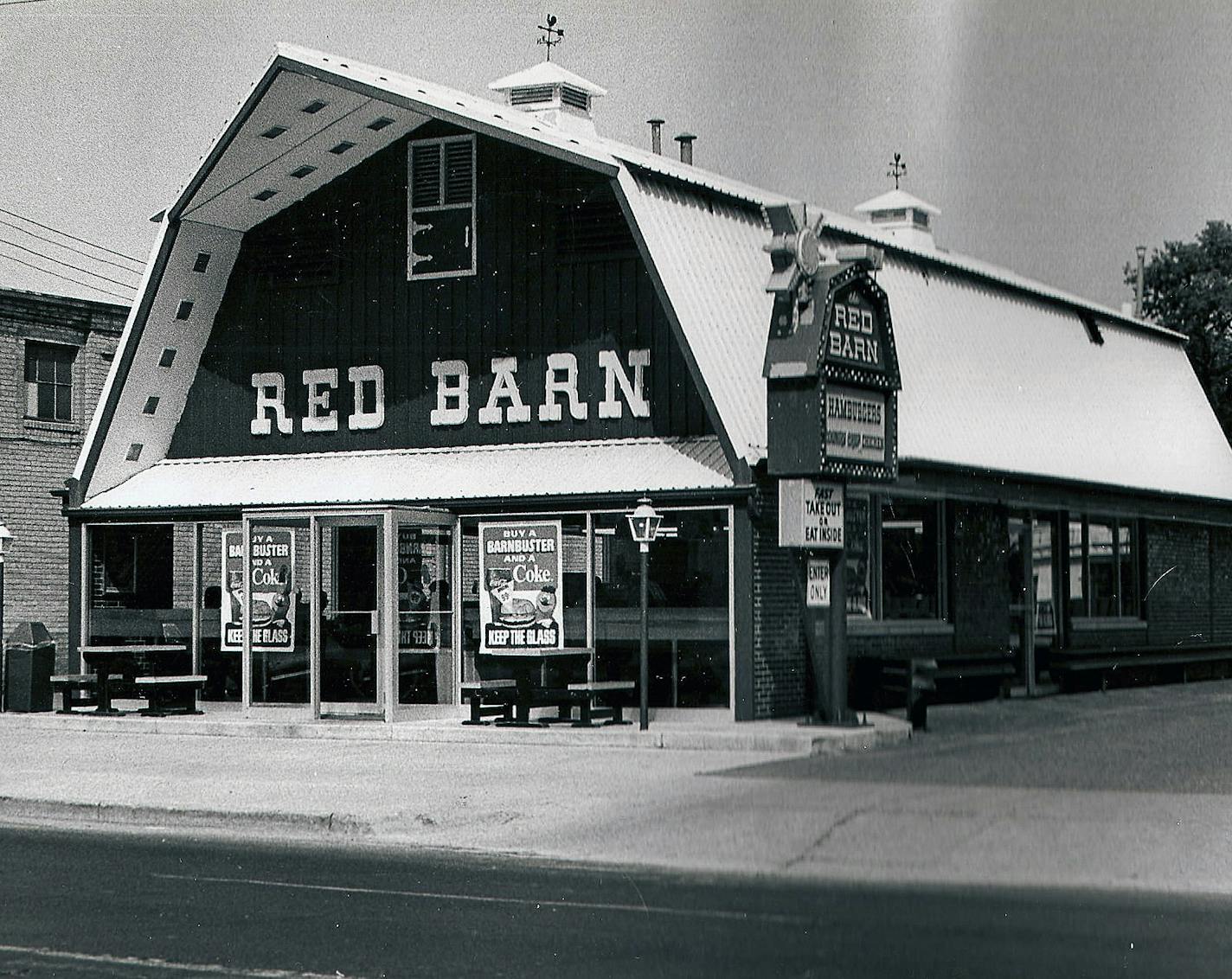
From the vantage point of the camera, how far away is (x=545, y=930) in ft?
31.2

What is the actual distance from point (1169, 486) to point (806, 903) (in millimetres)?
21052

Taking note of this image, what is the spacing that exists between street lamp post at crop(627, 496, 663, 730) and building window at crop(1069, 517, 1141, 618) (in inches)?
378

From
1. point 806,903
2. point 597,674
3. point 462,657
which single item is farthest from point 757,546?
point 806,903

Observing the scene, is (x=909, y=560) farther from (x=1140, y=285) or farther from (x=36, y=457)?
(x=1140, y=285)

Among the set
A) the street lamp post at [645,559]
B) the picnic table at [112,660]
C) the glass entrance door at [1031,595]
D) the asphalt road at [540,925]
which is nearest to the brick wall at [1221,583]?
the glass entrance door at [1031,595]

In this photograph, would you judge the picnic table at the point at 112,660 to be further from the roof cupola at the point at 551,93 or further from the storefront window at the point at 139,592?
the roof cupola at the point at 551,93

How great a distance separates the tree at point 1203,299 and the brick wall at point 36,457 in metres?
25.3

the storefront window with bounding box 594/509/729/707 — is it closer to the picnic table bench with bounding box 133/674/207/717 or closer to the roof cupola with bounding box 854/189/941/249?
the picnic table bench with bounding box 133/674/207/717

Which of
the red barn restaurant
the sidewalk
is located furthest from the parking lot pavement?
the red barn restaurant

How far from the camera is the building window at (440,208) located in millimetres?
23500

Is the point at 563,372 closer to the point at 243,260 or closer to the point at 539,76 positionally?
the point at 243,260

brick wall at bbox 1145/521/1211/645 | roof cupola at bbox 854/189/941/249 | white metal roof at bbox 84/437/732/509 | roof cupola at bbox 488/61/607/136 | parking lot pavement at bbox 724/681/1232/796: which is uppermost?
roof cupola at bbox 488/61/607/136

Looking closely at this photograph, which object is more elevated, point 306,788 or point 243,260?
point 243,260

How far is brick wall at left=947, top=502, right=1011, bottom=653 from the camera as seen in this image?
80.9 feet
